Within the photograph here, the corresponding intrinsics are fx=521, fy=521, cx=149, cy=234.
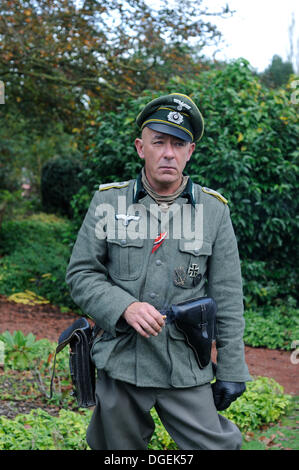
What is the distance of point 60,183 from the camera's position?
15.9 m

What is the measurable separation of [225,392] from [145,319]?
0.55 meters

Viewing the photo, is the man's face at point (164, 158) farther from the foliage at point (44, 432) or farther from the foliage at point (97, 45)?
the foliage at point (97, 45)

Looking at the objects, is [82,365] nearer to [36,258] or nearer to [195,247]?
[195,247]

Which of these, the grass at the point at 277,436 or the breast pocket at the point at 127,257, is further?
the grass at the point at 277,436

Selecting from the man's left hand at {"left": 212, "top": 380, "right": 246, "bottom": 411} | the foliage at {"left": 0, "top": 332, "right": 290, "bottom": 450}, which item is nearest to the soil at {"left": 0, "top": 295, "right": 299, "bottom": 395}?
the foliage at {"left": 0, "top": 332, "right": 290, "bottom": 450}

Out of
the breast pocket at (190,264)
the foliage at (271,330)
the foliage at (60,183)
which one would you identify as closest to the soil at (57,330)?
the foliage at (271,330)

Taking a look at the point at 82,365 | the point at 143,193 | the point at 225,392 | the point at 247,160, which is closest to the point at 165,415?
the point at 225,392

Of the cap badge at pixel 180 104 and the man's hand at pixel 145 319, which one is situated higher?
the cap badge at pixel 180 104

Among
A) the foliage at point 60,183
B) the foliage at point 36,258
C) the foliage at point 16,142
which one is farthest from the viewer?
the foliage at point 60,183

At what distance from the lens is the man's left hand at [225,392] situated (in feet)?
7.57

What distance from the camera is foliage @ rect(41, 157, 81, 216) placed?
15.8 meters

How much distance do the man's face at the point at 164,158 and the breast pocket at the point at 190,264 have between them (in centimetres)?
28

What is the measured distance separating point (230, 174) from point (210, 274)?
4.14 meters
